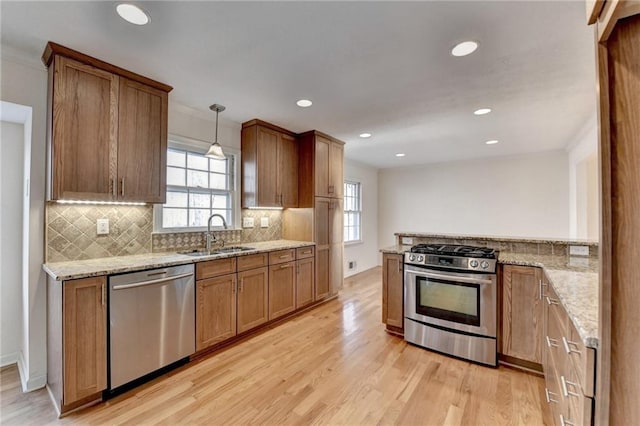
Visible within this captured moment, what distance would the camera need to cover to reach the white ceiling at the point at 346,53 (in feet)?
5.33

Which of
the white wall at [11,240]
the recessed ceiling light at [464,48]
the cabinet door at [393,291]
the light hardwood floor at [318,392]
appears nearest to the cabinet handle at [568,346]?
the light hardwood floor at [318,392]

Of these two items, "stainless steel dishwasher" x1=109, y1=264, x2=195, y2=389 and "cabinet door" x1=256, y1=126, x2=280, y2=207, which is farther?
"cabinet door" x1=256, y1=126, x2=280, y2=207

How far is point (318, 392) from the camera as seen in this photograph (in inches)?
82.7

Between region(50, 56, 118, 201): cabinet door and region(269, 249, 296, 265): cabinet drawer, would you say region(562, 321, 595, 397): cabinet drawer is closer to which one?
region(269, 249, 296, 265): cabinet drawer

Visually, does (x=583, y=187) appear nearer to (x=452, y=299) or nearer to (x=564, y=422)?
(x=452, y=299)

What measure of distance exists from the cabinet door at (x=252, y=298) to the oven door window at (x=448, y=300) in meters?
1.66

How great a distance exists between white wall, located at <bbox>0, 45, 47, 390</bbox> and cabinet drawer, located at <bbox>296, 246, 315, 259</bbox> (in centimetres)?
240

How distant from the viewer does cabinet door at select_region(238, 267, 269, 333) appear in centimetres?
293

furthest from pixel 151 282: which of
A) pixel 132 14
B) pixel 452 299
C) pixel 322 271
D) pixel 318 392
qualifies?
pixel 452 299

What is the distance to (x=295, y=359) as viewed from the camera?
8.45ft

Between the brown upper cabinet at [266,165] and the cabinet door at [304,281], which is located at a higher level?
the brown upper cabinet at [266,165]

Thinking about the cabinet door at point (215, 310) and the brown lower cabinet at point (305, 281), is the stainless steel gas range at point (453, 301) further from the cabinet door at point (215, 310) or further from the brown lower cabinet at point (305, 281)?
the cabinet door at point (215, 310)

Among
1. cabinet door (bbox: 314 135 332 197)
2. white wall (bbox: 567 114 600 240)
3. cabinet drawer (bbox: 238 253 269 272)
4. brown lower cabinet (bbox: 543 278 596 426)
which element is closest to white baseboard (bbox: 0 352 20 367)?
cabinet drawer (bbox: 238 253 269 272)

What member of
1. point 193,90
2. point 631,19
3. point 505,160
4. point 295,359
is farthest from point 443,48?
point 505,160
